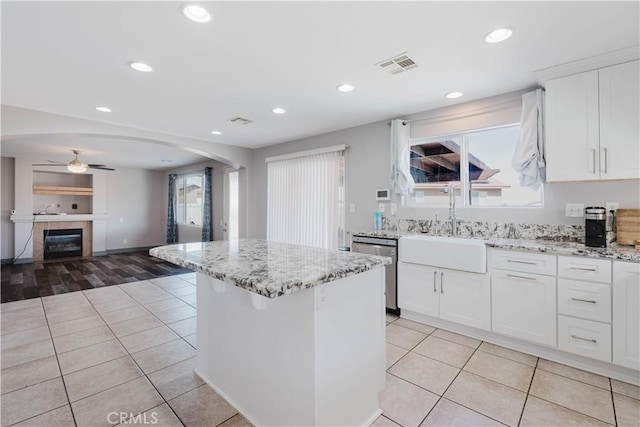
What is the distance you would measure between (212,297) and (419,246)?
2.11 metres

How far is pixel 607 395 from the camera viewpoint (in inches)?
77.9

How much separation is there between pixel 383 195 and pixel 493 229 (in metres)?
1.36

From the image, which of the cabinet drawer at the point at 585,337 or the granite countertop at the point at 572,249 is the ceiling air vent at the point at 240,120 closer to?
the granite countertop at the point at 572,249

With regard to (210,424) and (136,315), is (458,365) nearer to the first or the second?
(210,424)

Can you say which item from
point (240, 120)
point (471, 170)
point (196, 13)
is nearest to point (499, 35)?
point (471, 170)

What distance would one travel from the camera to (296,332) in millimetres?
1461

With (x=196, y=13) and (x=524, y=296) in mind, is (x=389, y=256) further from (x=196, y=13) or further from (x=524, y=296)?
(x=196, y=13)

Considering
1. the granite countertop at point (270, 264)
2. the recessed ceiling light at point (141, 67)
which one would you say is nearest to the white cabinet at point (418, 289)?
the granite countertop at point (270, 264)

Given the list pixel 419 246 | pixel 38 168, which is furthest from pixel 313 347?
pixel 38 168

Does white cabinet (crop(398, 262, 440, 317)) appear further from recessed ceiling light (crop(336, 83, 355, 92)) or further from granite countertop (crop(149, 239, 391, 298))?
recessed ceiling light (crop(336, 83, 355, 92))

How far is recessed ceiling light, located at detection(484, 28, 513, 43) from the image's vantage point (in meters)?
1.92

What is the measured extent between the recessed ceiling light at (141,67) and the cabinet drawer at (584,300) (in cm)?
380

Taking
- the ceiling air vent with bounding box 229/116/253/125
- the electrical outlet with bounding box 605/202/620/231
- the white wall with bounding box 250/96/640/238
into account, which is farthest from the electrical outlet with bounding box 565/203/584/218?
the ceiling air vent with bounding box 229/116/253/125

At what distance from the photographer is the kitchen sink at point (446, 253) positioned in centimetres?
270
